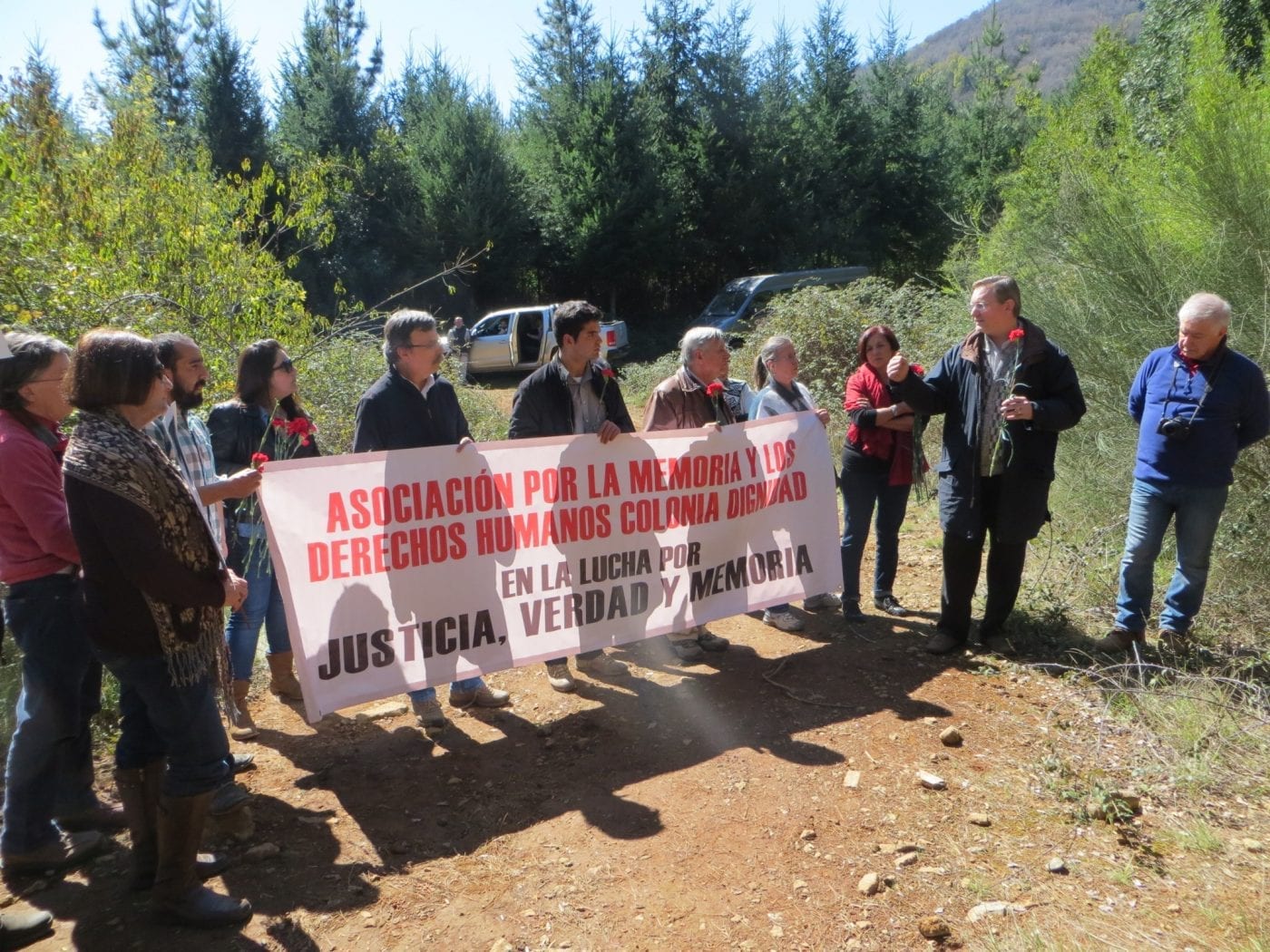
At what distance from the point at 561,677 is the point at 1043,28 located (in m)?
196

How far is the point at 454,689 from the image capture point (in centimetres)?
477

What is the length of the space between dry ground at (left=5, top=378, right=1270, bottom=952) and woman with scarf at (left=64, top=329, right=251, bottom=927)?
14.6 inches

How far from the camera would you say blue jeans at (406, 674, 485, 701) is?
14.8 ft

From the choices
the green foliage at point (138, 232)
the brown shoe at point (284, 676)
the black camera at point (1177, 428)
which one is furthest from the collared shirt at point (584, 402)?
the black camera at point (1177, 428)

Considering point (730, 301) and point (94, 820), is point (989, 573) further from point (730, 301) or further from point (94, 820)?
point (730, 301)

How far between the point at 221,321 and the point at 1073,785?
629cm

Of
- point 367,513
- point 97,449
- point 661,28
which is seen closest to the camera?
point 97,449

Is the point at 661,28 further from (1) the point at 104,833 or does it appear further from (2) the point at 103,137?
(1) the point at 104,833

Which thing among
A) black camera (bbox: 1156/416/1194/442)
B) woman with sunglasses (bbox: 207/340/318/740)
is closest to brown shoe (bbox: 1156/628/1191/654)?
black camera (bbox: 1156/416/1194/442)

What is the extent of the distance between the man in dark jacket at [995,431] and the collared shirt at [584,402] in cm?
159

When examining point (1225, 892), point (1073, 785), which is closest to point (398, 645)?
point (1073, 785)

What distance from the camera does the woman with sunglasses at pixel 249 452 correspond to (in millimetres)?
4371

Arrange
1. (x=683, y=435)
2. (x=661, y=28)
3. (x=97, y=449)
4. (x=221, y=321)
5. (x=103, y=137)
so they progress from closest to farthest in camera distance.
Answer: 1. (x=97, y=449)
2. (x=683, y=435)
3. (x=221, y=321)
4. (x=103, y=137)
5. (x=661, y=28)

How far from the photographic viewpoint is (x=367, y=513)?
405 cm
